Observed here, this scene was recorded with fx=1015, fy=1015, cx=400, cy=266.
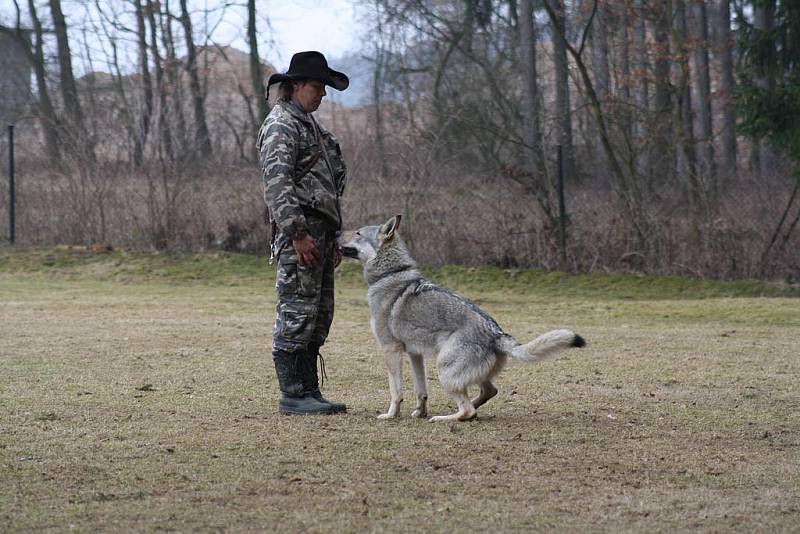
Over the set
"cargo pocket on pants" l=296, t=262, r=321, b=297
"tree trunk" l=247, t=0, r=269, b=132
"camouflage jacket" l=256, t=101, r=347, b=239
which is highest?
"tree trunk" l=247, t=0, r=269, b=132

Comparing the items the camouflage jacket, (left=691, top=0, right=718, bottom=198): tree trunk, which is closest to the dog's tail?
the camouflage jacket

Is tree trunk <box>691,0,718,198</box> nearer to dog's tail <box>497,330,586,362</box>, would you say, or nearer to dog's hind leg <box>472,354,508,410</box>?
dog's hind leg <box>472,354,508,410</box>

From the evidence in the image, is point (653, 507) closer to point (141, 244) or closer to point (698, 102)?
A: point (141, 244)

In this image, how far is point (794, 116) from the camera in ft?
56.9

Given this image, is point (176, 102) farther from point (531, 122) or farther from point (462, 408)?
point (462, 408)

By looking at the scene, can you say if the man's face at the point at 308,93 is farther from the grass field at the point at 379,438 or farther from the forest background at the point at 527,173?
the forest background at the point at 527,173

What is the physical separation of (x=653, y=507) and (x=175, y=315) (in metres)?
9.37

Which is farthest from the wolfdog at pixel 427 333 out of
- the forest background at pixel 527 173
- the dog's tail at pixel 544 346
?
the forest background at pixel 527 173

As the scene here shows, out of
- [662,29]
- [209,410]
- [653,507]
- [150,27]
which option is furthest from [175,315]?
[150,27]

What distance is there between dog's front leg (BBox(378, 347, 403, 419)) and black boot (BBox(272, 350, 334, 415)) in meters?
0.40

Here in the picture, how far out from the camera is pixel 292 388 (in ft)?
21.7

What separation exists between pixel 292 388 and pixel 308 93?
6.30ft

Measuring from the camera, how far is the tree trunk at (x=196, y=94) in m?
20.5

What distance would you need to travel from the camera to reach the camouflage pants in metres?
6.45
